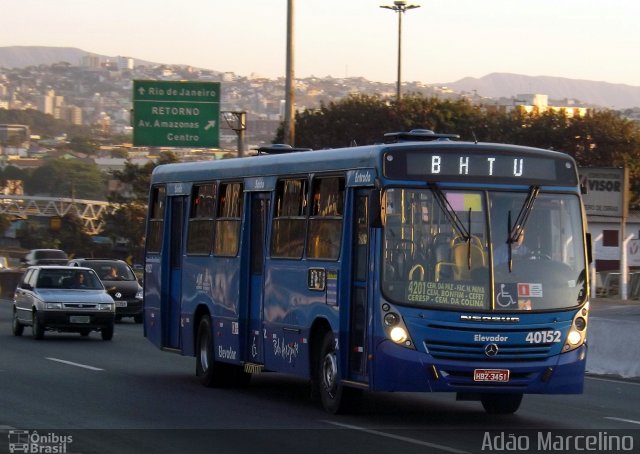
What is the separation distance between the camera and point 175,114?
141 feet

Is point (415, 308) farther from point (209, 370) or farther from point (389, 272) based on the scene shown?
point (209, 370)

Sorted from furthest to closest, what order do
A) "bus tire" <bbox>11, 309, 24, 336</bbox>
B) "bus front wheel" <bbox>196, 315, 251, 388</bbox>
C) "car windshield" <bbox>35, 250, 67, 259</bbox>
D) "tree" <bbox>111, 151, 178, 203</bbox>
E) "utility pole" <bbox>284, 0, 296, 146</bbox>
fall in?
"tree" <bbox>111, 151, 178, 203</bbox> → "car windshield" <bbox>35, 250, 67, 259</bbox> → "utility pole" <bbox>284, 0, 296, 146</bbox> → "bus tire" <bbox>11, 309, 24, 336</bbox> → "bus front wheel" <bbox>196, 315, 251, 388</bbox>

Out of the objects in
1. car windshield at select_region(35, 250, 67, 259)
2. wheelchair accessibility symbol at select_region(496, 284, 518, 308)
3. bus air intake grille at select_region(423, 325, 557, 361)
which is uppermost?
wheelchair accessibility symbol at select_region(496, 284, 518, 308)

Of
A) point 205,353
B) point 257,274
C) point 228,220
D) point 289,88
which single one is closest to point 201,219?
point 228,220

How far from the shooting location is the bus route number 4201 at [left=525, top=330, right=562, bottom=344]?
13836 millimetres

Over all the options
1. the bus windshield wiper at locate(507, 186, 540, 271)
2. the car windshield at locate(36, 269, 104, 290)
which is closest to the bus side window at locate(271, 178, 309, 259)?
the bus windshield wiper at locate(507, 186, 540, 271)

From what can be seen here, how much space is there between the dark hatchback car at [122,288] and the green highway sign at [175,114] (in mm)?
5929

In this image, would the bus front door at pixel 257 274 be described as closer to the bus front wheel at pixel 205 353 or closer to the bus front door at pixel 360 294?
the bus front wheel at pixel 205 353

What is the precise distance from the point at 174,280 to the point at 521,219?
7200mm

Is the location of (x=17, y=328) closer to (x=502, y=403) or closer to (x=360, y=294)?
(x=502, y=403)

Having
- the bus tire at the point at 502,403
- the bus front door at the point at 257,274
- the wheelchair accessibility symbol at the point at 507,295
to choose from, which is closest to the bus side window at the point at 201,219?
the bus front door at the point at 257,274

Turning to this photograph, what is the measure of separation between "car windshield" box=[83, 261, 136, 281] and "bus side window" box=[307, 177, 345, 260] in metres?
22.4

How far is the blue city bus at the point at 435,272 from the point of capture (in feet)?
44.8

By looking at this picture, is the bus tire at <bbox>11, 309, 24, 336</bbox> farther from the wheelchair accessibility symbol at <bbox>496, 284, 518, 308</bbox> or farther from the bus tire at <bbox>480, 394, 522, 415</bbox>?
the wheelchair accessibility symbol at <bbox>496, 284, 518, 308</bbox>
